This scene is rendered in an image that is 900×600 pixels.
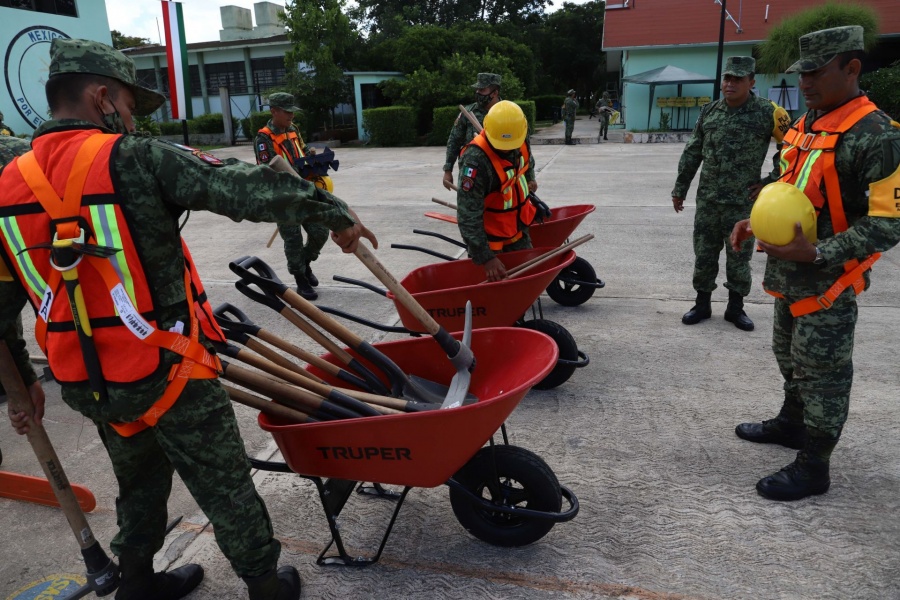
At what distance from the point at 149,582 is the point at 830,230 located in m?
2.87

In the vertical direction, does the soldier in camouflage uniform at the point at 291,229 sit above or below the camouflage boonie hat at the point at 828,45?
below

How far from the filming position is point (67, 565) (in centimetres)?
240

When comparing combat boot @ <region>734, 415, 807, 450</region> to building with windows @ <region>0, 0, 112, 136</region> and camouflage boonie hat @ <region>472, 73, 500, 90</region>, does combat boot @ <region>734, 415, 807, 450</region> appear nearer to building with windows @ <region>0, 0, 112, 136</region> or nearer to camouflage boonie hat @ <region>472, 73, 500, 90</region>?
camouflage boonie hat @ <region>472, 73, 500, 90</region>

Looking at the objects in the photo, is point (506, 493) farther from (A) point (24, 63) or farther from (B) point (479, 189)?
(A) point (24, 63)

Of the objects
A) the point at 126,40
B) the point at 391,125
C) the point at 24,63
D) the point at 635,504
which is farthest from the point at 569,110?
the point at 126,40

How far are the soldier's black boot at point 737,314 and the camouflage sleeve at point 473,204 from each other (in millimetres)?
2080

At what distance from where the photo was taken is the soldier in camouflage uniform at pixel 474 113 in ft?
19.6

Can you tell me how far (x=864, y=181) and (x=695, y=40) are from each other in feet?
73.4

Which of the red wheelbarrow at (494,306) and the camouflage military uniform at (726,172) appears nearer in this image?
the red wheelbarrow at (494,306)

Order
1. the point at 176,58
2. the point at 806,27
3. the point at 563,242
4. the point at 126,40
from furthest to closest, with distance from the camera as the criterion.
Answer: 1. the point at 126,40
2. the point at 806,27
3. the point at 176,58
4. the point at 563,242

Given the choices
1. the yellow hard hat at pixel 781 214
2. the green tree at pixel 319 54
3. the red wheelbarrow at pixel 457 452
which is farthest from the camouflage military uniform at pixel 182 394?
the green tree at pixel 319 54

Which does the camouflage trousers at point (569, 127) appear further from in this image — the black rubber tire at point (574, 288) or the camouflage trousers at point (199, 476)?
the camouflage trousers at point (199, 476)

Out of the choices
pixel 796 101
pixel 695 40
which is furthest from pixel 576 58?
pixel 796 101

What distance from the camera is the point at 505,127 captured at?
11.4 ft
